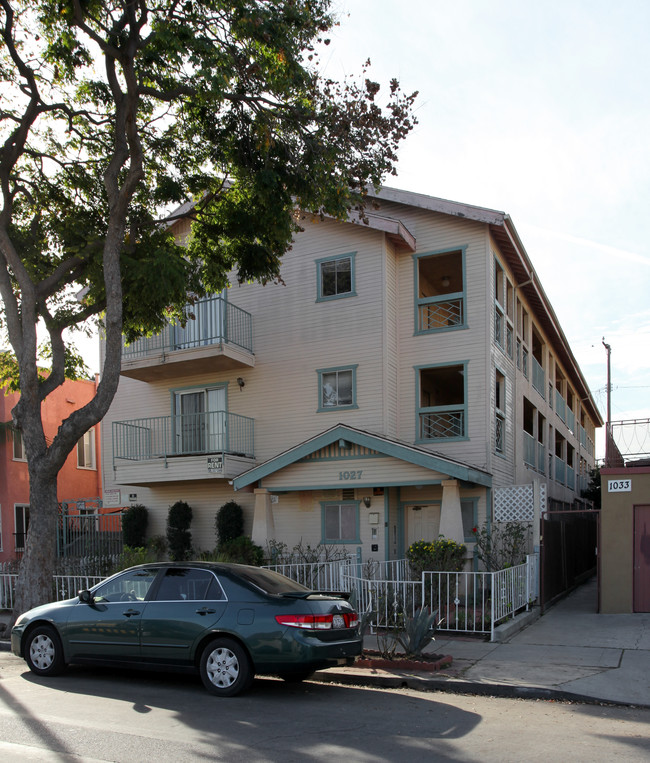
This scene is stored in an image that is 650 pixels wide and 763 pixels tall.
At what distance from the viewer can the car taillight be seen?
8406mm

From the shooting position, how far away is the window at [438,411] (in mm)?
18469

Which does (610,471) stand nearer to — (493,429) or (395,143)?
(493,429)

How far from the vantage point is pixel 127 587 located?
31.3 feet

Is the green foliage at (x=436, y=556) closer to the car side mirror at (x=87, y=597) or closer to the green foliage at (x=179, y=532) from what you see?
the car side mirror at (x=87, y=597)

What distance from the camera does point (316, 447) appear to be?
1761 centimetres

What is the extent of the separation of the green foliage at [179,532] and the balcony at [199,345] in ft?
12.4

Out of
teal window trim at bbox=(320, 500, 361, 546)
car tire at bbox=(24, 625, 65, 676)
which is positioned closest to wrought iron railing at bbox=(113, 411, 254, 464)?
teal window trim at bbox=(320, 500, 361, 546)

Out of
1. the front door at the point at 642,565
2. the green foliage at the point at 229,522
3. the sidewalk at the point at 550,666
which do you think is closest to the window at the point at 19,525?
the green foliage at the point at 229,522

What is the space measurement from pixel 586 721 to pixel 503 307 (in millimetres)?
13858

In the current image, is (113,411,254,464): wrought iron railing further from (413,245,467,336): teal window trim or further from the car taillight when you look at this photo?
the car taillight

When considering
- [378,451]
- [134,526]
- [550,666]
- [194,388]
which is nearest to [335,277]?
[194,388]

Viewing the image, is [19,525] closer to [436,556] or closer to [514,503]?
[436,556]

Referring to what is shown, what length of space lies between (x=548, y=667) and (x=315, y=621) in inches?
138

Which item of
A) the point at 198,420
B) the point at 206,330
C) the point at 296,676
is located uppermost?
the point at 206,330
